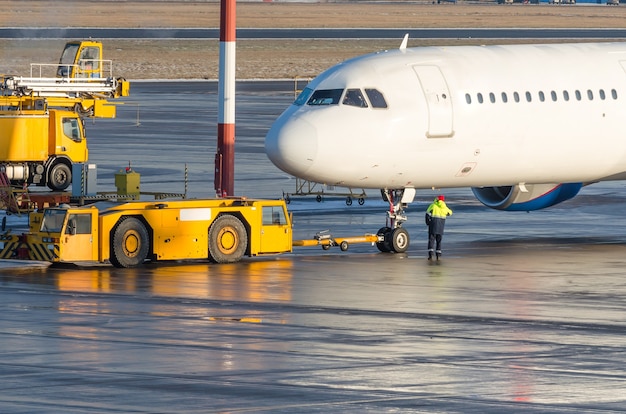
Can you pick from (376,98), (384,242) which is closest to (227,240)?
(384,242)

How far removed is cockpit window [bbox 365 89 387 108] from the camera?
1455 inches

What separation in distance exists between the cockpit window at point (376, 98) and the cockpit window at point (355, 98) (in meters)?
0.17

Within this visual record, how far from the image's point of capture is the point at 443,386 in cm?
2170

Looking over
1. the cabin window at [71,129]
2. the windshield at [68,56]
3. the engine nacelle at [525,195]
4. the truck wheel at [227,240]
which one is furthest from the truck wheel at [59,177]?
the truck wheel at [227,240]

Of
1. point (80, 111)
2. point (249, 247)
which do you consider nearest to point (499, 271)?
point (249, 247)

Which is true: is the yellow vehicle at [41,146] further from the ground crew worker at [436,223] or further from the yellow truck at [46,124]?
the ground crew worker at [436,223]

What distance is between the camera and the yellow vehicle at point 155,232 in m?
34.5

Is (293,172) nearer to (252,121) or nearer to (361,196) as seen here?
(361,196)

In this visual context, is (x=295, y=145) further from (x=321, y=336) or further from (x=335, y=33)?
(x=335, y=33)

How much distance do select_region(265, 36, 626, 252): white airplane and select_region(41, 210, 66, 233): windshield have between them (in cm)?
503

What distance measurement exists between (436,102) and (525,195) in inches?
201

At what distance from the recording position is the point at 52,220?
3503 centimetres

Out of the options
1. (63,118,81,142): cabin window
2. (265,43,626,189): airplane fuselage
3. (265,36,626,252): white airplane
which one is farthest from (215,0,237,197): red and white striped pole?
(63,118,81,142): cabin window

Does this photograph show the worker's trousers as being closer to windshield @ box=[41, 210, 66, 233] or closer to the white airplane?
the white airplane
